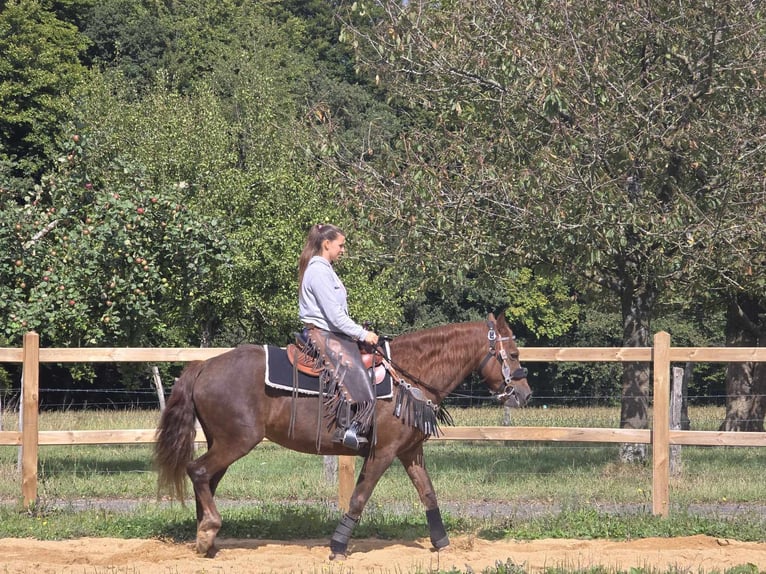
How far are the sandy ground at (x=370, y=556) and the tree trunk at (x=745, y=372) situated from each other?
11555mm

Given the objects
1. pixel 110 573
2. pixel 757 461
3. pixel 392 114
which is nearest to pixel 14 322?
pixel 110 573

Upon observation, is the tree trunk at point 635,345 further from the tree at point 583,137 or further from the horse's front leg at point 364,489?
the horse's front leg at point 364,489

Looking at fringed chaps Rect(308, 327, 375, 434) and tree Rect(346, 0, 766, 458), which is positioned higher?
tree Rect(346, 0, 766, 458)

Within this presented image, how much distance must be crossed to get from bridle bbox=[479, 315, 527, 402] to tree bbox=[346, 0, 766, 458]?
14.0 ft

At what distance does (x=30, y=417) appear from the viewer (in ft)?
33.1

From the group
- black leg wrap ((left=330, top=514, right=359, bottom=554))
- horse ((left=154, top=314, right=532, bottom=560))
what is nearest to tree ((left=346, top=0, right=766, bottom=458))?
horse ((left=154, top=314, right=532, bottom=560))

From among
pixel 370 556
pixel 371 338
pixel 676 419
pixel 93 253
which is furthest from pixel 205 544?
pixel 676 419

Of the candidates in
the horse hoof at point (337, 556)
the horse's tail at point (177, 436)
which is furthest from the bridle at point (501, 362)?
the horse's tail at point (177, 436)

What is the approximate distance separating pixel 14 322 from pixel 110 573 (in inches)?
234

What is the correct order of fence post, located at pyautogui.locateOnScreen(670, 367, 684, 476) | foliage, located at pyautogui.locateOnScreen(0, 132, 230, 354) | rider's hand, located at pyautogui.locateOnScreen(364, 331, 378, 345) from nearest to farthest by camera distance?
1. rider's hand, located at pyautogui.locateOnScreen(364, 331, 378, 345)
2. fence post, located at pyautogui.locateOnScreen(670, 367, 684, 476)
3. foliage, located at pyautogui.locateOnScreen(0, 132, 230, 354)

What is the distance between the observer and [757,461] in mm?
14727

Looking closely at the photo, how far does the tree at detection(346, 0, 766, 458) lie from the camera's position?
12.5 meters

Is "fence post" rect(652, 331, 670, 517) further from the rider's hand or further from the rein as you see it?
the rider's hand

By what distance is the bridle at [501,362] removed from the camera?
813 centimetres
